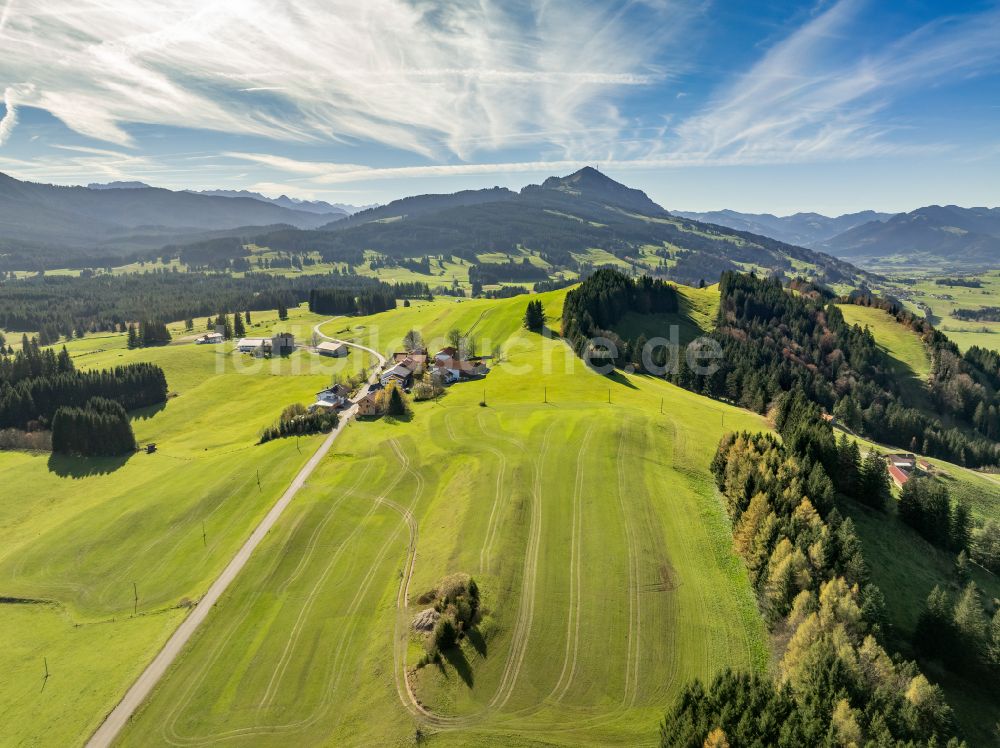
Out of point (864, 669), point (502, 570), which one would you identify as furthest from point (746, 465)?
point (502, 570)

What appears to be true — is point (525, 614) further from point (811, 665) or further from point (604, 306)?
point (604, 306)

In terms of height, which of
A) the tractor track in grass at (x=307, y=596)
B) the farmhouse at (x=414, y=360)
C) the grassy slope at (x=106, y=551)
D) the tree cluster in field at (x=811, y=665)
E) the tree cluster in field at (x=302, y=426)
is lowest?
the grassy slope at (x=106, y=551)

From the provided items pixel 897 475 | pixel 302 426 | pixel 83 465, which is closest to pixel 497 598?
pixel 302 426

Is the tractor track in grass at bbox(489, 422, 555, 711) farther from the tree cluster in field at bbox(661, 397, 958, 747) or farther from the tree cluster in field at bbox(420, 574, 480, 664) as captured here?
the tree cluster in field at bbox(661, 397, 958, 747)

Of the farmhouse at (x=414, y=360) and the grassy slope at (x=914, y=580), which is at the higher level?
the farmhouse at (x=414, y=360)

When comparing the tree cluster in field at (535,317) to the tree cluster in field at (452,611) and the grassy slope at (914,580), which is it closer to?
the grassy slope at (914,580)

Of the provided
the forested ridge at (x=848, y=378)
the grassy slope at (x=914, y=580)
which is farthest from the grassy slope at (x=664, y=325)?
the grassy slope at (x=914, y=580)

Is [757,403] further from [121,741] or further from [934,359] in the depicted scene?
[121,741]
